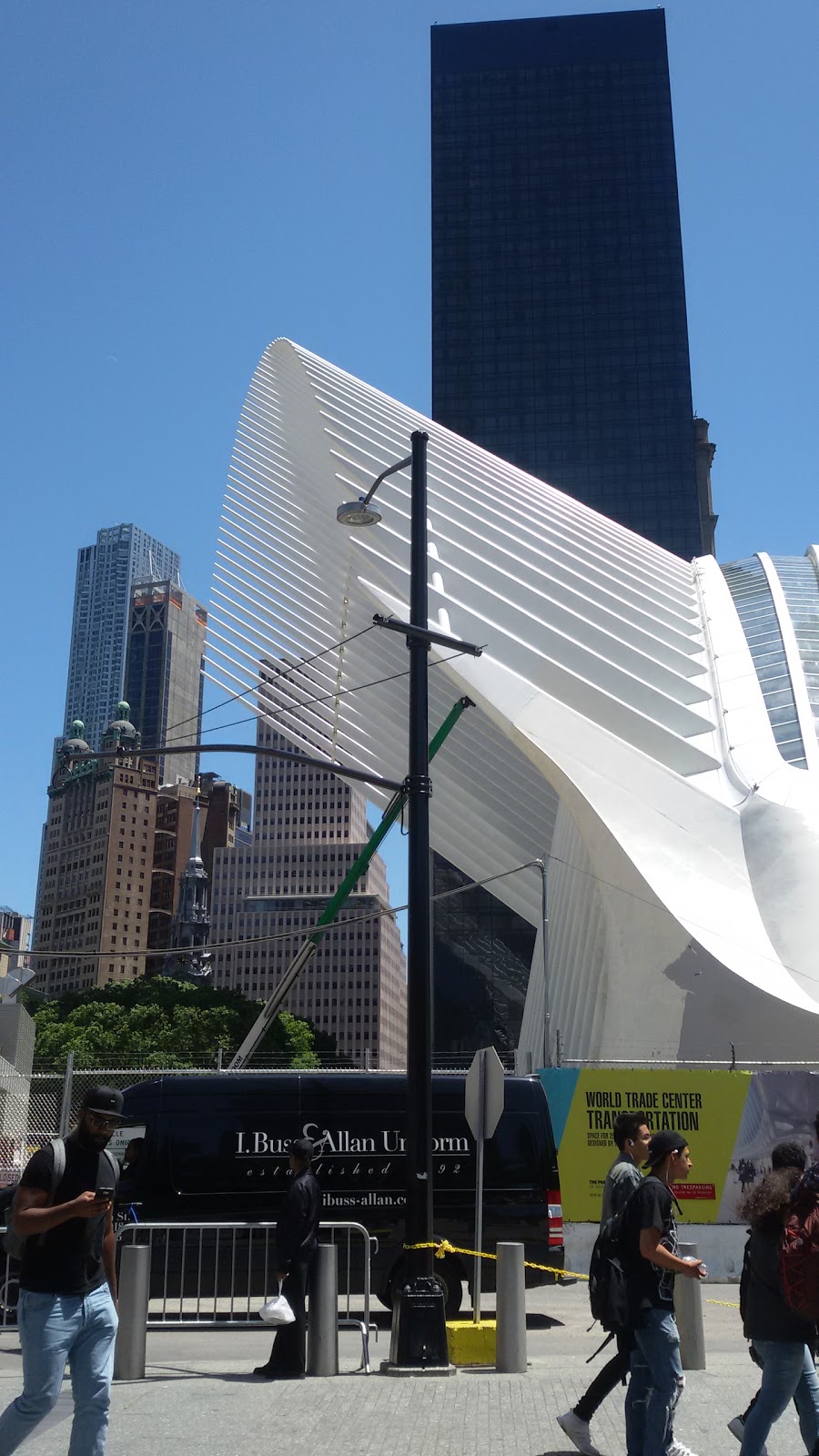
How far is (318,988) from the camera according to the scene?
147 metres

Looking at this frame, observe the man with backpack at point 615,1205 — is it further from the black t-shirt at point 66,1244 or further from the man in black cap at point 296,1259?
the black t-shirt at point 66,1244

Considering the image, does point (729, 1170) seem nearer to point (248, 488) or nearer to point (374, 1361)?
point (374, 1361)

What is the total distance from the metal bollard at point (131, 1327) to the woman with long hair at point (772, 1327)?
456cm

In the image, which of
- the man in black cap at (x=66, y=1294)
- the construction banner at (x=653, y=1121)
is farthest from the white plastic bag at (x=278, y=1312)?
the construction banner at (x=653, y=1121)

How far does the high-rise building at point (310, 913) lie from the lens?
147m

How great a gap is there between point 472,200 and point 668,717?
111455 millimetres

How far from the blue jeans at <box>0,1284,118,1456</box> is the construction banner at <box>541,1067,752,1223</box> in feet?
36.2

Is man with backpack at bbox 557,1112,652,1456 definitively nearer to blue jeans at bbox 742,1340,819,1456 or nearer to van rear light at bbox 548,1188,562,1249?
blue jeans at bbox 742,1340,819,1456

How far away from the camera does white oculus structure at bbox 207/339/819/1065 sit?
2238cm

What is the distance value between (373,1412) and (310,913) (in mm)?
148117

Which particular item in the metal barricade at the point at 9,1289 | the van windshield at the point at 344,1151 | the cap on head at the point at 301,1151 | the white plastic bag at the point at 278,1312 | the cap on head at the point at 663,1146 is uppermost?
the cap on head at the point at 663,1146

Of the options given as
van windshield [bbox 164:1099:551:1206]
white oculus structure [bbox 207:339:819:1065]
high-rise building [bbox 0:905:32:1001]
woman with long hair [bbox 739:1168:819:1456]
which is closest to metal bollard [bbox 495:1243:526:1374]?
woman with long hair [bbox 739:1168:819:1456]

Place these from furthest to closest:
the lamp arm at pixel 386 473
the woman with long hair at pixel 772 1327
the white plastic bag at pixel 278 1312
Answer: the lamp arm at pixel 386 473, the white plastic bag at pixel 278 1312, the woman with long hair at pixel 772 1327

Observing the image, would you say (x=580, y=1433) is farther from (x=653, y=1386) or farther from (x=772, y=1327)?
(x=772, y=1327)
